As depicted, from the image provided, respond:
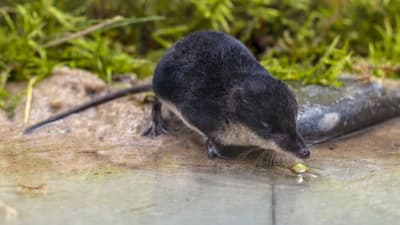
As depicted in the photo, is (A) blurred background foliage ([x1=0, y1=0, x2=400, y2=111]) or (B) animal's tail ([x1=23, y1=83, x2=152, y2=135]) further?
(A) blurred background foliage ([x1=0, y1=0, x2=400, y2=111])

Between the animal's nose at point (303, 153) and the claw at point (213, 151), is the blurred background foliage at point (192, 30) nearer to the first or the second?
the claw at point (213, 151)

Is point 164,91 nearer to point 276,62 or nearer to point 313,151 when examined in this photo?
point 313,151

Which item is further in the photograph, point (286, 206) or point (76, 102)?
point (76, 102)

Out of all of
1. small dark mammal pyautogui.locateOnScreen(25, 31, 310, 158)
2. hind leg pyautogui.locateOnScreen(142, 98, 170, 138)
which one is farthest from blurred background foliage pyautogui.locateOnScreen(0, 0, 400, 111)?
small dark mammal pyautogui.locateOnScreen(25, 31, 310, 158)

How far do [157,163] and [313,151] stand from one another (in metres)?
0.93

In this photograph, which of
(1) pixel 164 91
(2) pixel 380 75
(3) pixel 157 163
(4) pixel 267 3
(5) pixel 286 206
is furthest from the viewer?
(4) pixel 267 3

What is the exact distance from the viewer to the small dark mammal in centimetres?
364

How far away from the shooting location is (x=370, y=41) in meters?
6.55

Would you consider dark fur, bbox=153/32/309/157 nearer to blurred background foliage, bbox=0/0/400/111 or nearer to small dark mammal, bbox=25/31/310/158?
small dark mammal, bbox=25/31/310/158

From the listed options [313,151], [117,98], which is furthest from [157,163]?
[117,98]

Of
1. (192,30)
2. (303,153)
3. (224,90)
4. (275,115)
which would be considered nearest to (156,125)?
(224,90)

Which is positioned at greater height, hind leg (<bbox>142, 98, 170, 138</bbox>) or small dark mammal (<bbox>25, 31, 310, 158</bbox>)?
small dark mammal (<bbox>25, 31, 310, 158</bbox>)

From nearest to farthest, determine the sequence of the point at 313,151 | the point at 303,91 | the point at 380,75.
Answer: the point at 313,151, the point at 303,91, the point at 380,75

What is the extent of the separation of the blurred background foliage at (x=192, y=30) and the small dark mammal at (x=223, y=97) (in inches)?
38.4
